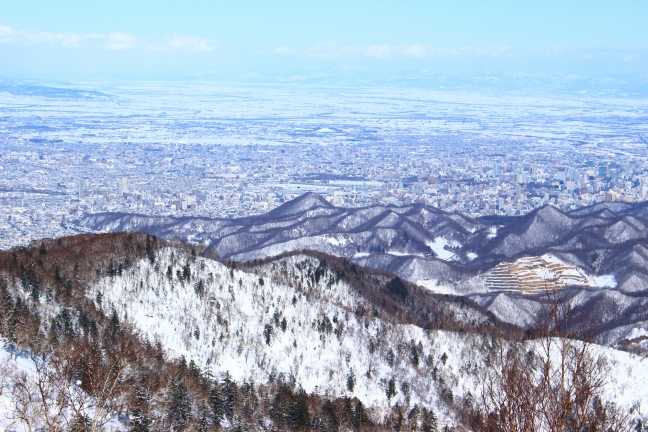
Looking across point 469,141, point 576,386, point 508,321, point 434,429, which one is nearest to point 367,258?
point 508,321

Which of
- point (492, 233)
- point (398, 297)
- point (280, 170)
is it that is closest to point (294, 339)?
point (398, 297)

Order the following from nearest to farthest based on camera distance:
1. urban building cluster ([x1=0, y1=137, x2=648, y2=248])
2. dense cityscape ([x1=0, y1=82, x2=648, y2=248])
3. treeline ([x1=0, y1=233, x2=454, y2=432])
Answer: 1. treeline ([x1=0, y1=233, x2=454, y2=432])
2. urban building cluster ([x1=0, y1=137, x2=648, y2=248])
3. dense cityscape ([x1=0, y1=82, x2=648, y2=248])

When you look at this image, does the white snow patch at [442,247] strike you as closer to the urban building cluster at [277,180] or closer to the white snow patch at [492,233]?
the white snow patch at [492,233]

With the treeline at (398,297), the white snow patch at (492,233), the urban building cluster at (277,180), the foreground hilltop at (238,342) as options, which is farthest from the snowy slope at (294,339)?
the white snow patch at (492,233)

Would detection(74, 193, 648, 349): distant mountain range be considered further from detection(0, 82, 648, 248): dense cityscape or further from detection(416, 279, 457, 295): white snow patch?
detection(0, 82, 648, 248): dense cityscape

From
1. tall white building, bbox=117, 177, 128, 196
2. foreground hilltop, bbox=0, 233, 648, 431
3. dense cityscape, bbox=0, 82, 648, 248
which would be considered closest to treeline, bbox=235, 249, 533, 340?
foreground hilltop, bbox=0, 233, 648, 431

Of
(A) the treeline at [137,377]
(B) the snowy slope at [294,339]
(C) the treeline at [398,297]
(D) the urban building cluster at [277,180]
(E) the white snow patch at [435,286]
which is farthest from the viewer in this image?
(D) the urban building cluster at [277,180]
